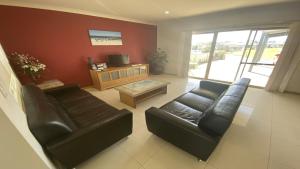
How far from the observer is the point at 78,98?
7.13 ft

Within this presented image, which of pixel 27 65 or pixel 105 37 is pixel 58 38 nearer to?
pixel 27 65

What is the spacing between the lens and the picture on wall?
3.52 metres

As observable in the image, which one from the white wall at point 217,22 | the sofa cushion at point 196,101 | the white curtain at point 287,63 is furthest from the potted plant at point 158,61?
the white curtain at point 287,63

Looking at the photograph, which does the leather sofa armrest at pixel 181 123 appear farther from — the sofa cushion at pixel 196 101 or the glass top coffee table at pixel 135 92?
the glass top coffee table at pixel 135 92

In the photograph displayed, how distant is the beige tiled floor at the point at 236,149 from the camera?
140 cm

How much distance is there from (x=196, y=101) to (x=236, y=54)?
3044mm

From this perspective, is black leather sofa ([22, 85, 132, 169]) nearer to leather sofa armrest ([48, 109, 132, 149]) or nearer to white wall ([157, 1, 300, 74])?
leather sofa armrest ([48, 109, 132, 149])

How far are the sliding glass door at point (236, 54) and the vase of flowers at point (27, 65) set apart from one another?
4.68 meters

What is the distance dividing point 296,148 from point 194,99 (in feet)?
4.64

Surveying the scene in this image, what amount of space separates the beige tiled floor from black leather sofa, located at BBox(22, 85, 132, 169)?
0.21 m

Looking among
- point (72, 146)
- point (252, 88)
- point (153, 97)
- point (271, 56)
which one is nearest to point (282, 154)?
point (153, 97)

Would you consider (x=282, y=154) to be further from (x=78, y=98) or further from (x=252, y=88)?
(x=78, y=98)

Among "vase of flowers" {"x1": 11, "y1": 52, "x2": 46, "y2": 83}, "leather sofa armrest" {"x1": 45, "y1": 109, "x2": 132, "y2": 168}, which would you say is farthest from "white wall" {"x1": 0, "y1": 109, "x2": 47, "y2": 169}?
"vase of flowers" {"x1": 11, "y1": 52, "x2": 46, "y2": 83}

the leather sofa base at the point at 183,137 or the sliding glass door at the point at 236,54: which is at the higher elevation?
the sliding glass door at the point at 236,54
